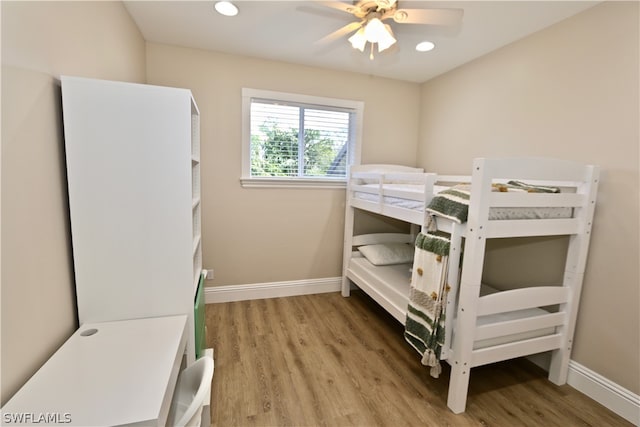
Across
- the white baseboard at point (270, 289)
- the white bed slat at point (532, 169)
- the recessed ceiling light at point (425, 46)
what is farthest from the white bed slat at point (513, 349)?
the recessed ceiling light at point (425, 46)

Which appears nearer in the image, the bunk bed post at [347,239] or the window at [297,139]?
the window at [297,139]

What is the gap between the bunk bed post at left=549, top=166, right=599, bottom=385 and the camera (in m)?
1.73

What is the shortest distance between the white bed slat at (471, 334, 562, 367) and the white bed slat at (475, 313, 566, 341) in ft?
0.24

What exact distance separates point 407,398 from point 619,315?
1.32m

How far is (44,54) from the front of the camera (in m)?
1.10

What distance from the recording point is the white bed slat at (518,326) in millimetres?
1635

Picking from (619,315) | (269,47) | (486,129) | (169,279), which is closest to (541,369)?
(619,315)

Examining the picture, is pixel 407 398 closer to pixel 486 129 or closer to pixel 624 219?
pixel 624 219

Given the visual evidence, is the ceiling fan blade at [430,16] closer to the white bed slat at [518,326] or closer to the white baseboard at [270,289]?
the white bed slat at [518,326]

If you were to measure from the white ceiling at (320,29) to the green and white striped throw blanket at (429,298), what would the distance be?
1.51m

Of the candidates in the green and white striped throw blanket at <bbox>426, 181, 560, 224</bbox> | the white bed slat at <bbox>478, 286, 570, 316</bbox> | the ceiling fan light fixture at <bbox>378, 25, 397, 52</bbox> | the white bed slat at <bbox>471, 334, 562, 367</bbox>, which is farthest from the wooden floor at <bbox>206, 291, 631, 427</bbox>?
the ceiling fan light fixture at <bbox>378, 25, 397, 52</bbox>

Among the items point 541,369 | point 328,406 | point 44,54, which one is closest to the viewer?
point 44,54

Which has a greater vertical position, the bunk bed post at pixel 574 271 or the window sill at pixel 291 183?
the window sill at pixel 291 183

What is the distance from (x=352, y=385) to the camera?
72.0 inches
